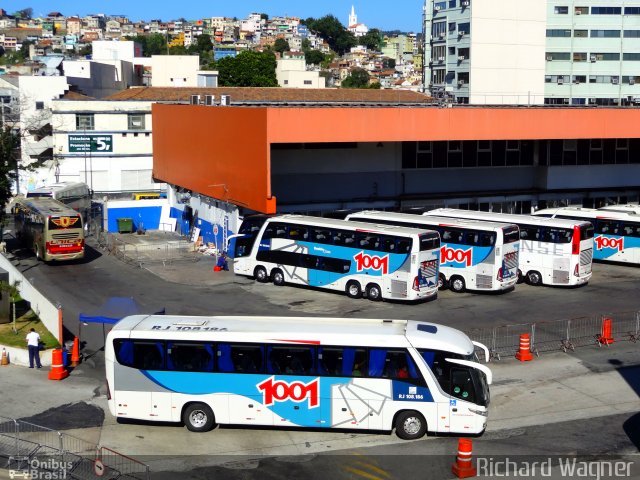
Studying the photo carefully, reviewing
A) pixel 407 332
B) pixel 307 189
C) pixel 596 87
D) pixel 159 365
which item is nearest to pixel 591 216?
pixel 307 189

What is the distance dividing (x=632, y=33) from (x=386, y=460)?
209ft

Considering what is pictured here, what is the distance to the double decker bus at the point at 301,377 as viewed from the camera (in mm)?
16875

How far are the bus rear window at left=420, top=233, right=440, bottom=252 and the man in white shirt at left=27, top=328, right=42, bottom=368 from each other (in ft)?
41.9

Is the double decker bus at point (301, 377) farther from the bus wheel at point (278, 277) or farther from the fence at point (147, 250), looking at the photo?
the fence at point (147, 250)

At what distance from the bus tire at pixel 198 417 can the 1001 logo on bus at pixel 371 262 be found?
13.3m

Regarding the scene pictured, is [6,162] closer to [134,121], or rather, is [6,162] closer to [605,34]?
[134,121]

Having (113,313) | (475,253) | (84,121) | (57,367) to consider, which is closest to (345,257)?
(475,253)

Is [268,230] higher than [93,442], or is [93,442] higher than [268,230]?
[268,230]

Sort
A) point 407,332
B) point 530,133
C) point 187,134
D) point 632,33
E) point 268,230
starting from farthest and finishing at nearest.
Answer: point 632,33 → point 187,134 → point 530,133 → point 268,230 → point 407,332

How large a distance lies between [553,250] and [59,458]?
22411mm

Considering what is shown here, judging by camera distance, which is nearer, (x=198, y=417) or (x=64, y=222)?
(x=198, y=417)

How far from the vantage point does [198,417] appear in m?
17.5

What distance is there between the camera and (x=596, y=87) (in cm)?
7238

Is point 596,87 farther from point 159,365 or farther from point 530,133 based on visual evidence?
point 159,365
